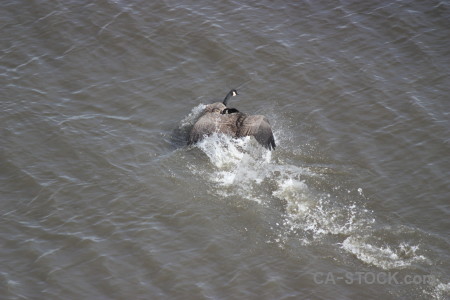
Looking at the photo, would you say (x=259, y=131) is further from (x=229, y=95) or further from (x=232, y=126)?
(x=229, y=95)

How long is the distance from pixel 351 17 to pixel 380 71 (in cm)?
225

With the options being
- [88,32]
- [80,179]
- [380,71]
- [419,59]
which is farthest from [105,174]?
[419,59]

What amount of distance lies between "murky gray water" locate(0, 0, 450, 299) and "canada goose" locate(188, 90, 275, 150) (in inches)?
9.1

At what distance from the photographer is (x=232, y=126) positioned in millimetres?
10742

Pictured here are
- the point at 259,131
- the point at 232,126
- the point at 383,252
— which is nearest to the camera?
the point at 383,252

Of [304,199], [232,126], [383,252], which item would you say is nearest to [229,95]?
[232,126]

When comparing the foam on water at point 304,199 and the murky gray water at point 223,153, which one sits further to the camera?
the foam on water at point 304,199

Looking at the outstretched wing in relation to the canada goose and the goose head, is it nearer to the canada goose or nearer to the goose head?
the canada goose

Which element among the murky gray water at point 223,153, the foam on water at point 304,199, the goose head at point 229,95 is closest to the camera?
the murky gray water at point 223,153

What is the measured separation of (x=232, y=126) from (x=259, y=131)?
0.61 meters

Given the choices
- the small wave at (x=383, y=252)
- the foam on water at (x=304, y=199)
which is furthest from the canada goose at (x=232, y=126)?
the small wave at (x=383, y=252)

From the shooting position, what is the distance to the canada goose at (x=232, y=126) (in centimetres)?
1043

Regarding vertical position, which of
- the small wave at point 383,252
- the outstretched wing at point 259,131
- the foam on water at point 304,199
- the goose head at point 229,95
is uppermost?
the goose head at point 229,95

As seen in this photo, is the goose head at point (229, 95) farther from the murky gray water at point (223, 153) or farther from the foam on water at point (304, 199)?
the foam on water at point (304, 199)
